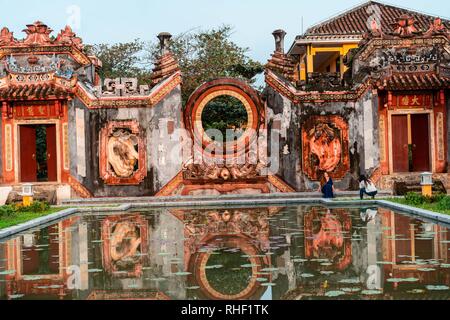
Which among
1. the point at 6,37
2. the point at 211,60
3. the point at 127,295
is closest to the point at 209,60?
the point at 211,60

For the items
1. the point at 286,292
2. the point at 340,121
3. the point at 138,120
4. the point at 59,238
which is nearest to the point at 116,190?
the point at 138,120

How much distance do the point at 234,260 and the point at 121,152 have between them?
13593 mm

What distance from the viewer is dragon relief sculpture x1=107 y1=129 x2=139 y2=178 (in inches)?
860

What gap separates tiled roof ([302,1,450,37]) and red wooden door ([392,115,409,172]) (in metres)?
12.7

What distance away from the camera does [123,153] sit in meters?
21.9

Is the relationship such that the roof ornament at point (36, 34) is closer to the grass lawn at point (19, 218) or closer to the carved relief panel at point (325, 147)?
the grass lawn at point (19, 218)

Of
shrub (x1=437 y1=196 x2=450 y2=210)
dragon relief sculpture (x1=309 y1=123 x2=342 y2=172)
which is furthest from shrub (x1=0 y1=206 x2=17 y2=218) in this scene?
dragon relief sculpture (x1=309 y1=123 x2=342 y2=172)

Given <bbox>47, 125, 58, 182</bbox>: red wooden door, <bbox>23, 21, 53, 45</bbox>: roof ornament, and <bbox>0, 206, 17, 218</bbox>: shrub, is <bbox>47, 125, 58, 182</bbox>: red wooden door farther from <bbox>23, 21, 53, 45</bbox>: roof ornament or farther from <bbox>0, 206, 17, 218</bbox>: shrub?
<bbox>0, 206, 17, 218</bbox>: shrub

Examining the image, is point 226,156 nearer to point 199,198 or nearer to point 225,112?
point 199,198

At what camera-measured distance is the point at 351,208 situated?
56.2ft

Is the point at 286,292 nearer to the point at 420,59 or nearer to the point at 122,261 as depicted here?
the point at 122,261

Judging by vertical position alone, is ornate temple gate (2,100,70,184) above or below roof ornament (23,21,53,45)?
below
